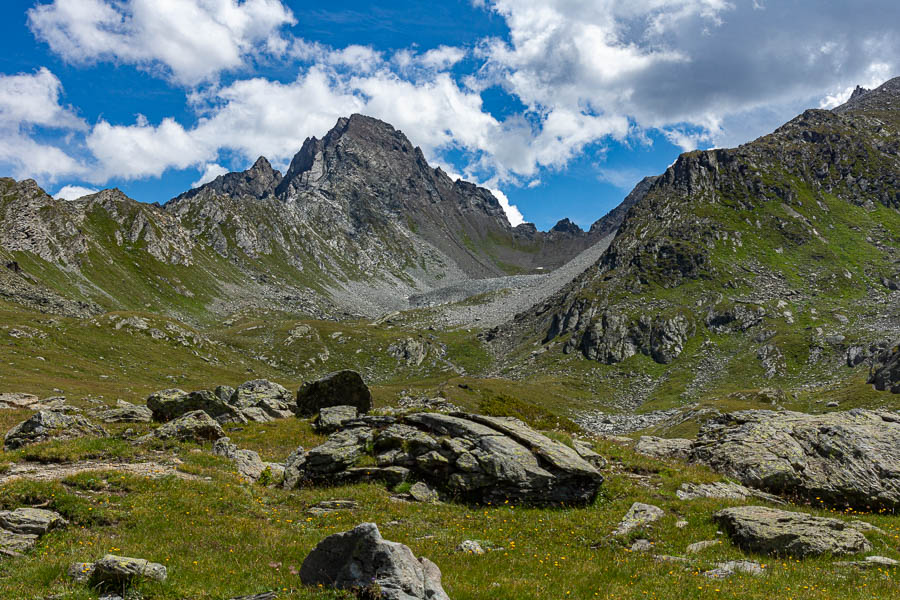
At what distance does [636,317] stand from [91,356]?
162202mm

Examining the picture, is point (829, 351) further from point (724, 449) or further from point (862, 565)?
point (862, 565)

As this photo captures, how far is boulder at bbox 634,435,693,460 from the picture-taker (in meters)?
30.9

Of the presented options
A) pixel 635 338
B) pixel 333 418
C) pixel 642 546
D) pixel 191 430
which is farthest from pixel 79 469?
pixel 635 338

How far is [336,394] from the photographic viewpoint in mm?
43031

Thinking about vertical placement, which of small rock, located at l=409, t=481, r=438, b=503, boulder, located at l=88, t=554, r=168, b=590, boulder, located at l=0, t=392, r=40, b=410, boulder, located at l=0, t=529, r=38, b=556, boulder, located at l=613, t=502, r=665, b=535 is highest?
boulder, located at l=88, t=554, r=168, b=590

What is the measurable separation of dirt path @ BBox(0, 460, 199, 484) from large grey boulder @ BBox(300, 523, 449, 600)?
42.1 feet

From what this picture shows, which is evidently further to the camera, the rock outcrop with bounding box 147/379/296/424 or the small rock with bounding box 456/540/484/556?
the rock outcrop with bounding box 147/379/296/424

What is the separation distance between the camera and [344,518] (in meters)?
18.6

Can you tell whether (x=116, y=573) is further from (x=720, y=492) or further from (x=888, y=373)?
(x=888, y=373)

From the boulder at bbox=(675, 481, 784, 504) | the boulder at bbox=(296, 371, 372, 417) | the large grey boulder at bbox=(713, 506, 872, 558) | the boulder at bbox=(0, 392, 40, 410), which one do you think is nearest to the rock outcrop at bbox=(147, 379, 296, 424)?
the boulder at bbox=(296, 371, 372, 417)

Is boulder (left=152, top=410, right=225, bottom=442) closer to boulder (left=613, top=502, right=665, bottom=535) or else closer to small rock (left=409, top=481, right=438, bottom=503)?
small rock (left=409, top=481, right=438, bottom=503)

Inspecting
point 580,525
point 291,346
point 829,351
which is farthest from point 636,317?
point 580,525

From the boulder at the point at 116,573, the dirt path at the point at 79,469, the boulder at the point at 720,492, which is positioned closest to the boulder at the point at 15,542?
the boulder at the point at 116,573

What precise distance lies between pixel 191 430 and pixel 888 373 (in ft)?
410
